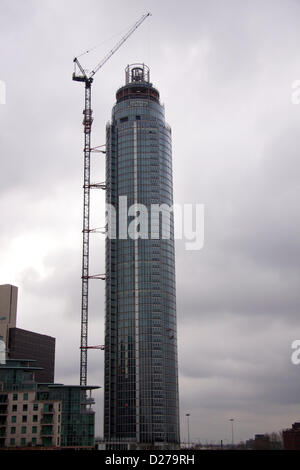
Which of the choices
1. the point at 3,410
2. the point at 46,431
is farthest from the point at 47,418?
the point at 3,410

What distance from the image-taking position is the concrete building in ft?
595

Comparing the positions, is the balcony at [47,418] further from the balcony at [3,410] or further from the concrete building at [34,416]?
the balcony at [3,410]

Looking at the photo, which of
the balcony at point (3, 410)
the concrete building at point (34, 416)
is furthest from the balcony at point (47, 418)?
the balcony at point (3, 410)

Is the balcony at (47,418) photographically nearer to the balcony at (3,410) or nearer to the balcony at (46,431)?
the balcony at (46,431)

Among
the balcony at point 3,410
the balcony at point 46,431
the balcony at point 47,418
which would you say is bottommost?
the balcony at point 46,431

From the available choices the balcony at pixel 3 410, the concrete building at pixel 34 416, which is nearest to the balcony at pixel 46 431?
the concrete building at pixel 34 416

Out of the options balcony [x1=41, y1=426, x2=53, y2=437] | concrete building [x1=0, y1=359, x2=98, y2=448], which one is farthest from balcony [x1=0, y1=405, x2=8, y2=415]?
balcony [x1=41, y1=426, x2=53, y2=437]

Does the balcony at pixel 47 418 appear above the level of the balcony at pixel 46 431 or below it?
above

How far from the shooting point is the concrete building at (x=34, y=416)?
181250 mm

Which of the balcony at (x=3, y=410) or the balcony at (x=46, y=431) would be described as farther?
the balcony at (x=3, y=410)

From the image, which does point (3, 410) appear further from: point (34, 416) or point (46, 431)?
point (46, 431)
